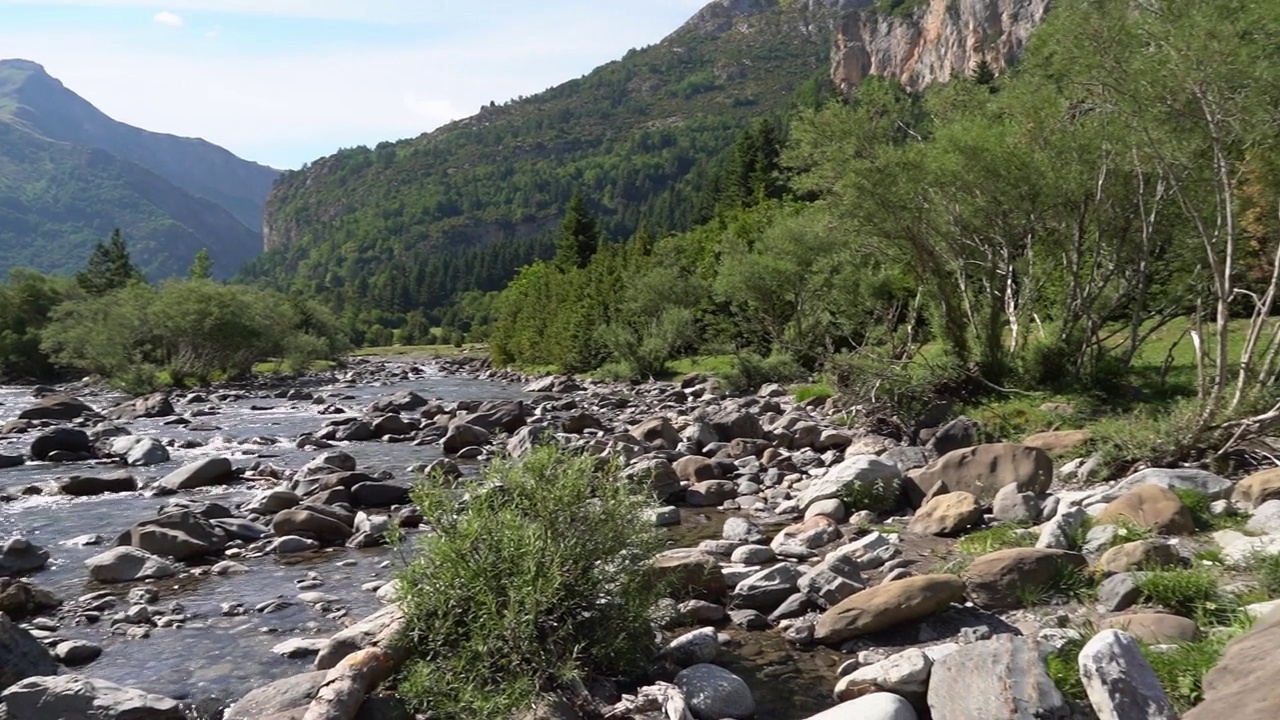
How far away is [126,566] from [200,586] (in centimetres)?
121

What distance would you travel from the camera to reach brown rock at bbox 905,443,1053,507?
13703mm

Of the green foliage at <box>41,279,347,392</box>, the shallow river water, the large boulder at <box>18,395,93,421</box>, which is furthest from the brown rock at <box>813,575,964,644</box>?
the green foliage at <box>41,279,347,392</box>

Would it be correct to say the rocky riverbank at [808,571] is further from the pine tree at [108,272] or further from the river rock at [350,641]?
the pine tree at [108,272]

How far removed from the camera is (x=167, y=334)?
52.0 meters

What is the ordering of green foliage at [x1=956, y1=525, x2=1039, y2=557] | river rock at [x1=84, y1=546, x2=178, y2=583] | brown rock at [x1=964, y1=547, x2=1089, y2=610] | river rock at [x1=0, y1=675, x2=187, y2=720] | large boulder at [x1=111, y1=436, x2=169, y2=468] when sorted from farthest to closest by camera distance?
large boulder at [x1=111, y1=436, x2=169, y2=468], river rock at [x1=84, y1=546, x2=178, y2=583], green foliage at [x1=956, y1=525, x2=1039, y2=557], brown rock at [x1=964, y1=547, x2=1089, y2=610], river rock at [x1=0, y1=675, x2=187, y2=720]

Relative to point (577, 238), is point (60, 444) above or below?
below

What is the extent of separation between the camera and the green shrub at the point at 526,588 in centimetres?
759

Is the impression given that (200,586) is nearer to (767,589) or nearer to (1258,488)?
(767,589)

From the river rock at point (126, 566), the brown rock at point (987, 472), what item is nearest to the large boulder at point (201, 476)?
the river rock at point (126, 566)

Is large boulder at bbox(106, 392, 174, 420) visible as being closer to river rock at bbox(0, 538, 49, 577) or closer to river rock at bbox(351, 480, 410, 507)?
river rock at bbox(351, 480, 410, 507)

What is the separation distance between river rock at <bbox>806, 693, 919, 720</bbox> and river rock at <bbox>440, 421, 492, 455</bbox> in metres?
18.7

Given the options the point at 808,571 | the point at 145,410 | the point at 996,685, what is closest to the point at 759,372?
the point at 145,410

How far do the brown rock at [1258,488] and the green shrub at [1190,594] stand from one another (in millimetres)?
2915

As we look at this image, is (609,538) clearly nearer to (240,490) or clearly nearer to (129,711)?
(129,711)
